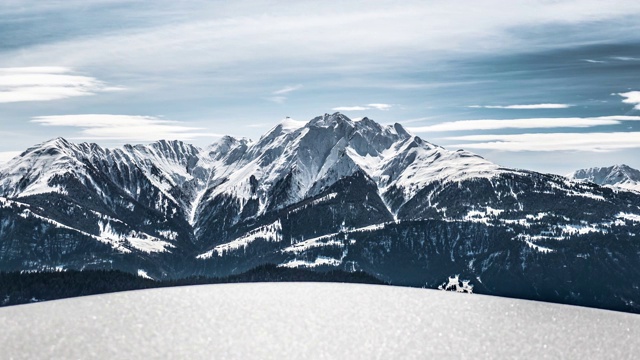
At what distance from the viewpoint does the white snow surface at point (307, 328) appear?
1578cm

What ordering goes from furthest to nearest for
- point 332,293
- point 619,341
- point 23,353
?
1. point 332,293
2. point 619,341
3. point 23,353

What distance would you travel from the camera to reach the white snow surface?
15781 mm

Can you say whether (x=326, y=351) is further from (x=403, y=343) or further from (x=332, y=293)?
(x=332, y=293)

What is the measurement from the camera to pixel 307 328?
17.7 m

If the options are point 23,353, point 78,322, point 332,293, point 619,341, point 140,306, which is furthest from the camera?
point 332,293

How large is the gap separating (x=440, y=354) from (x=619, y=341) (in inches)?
171

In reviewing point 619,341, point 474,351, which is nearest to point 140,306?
point 474,351

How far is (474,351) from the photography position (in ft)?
52.8

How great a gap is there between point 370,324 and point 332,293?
359 centimetres

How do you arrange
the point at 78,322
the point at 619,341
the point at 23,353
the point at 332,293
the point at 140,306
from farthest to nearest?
the point at 332,293 → the point at 140,306 → the point at 78,322 → the point at 619,341 → the point at 23,353

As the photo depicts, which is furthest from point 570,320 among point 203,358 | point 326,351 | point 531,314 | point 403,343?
point 203,358

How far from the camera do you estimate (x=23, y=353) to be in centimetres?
1515

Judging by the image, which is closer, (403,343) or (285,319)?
(403,343)

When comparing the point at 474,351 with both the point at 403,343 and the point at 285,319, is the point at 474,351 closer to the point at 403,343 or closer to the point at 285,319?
the point at 403,343
